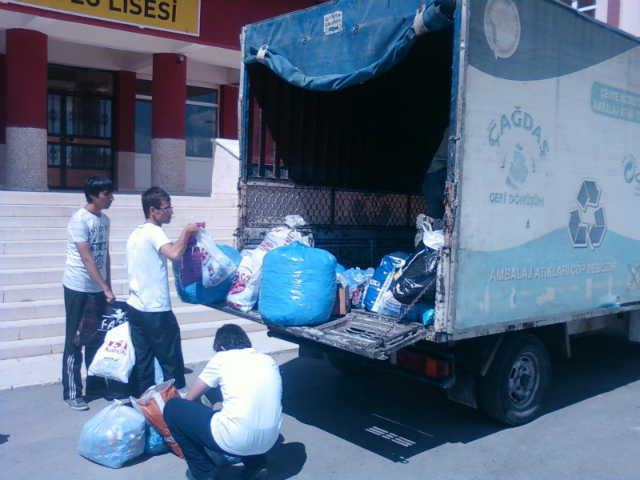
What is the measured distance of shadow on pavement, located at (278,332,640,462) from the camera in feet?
15.3

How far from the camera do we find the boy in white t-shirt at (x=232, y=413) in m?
3.53

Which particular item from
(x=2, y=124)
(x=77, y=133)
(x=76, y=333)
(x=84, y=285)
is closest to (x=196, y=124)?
(x=77, y=133)

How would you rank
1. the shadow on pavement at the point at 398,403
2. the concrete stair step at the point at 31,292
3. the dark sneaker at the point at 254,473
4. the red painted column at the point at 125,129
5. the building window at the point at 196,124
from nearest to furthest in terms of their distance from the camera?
the dark sneaker at the point at 254,473
the shadow on pavement at the point at 398,403
the concrete stair step at the point at 31,292
the red painted column at the point at 125,129
the building window at the point at 196,124

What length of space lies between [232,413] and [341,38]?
2.86 metres

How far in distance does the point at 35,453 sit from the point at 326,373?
2.86 meters

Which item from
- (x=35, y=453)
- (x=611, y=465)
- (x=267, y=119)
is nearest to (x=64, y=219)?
(x=267, y=119)

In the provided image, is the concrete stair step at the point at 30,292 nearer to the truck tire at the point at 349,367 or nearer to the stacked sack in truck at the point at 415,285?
the truck tire at the point at 349,367

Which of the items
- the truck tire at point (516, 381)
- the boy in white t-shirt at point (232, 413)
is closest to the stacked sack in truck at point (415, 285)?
the truck tire at point (516, 381)

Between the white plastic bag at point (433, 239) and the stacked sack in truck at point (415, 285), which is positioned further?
the white plastic bag at point (433, 239)

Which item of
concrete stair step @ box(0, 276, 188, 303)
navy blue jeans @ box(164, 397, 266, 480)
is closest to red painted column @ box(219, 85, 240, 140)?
concrete stair step @ box(0, 276, 188, 303)

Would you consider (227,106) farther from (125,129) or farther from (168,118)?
(168,118)

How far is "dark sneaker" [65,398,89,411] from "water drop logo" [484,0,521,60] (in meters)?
4.06

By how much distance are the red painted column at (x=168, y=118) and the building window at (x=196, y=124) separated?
2.11 metres

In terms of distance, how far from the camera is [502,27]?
407cm
